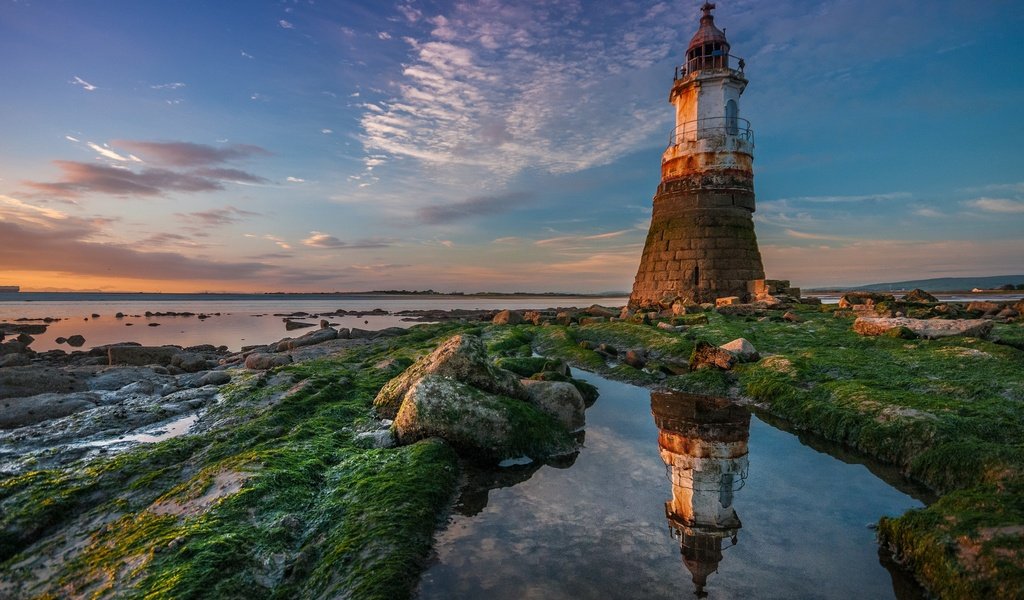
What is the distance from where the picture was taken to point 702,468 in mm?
5852

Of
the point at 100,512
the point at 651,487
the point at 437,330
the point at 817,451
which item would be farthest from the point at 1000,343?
the point at 437,330

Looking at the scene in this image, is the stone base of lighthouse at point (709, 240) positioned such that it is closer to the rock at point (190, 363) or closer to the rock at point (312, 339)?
the rock at point (312, 339)

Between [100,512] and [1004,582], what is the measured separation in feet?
24.4

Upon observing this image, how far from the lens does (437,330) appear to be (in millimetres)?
22078

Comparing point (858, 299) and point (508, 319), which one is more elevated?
point (858, 299)

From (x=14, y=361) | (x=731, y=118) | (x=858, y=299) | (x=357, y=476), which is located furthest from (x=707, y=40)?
(x=14, y=361)

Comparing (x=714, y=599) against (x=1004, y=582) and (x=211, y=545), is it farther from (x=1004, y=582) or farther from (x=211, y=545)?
(x=211, y=545)

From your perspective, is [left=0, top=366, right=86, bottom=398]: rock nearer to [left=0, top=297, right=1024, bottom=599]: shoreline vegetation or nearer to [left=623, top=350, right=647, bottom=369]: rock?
[left=0, top=297, right=1024, bottom=599]: shoreline vegetation

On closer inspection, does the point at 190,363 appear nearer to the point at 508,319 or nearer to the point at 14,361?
the point at 14,361

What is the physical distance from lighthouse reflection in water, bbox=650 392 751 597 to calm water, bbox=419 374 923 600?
0.02 m

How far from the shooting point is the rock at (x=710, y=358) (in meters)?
10.8

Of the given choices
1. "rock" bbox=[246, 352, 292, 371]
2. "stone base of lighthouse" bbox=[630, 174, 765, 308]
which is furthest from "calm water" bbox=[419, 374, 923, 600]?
"stone base of lighthouse" bbox=[630, 174, 765, 308]

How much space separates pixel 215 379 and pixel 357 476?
7.83 meters

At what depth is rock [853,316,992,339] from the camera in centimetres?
1091
